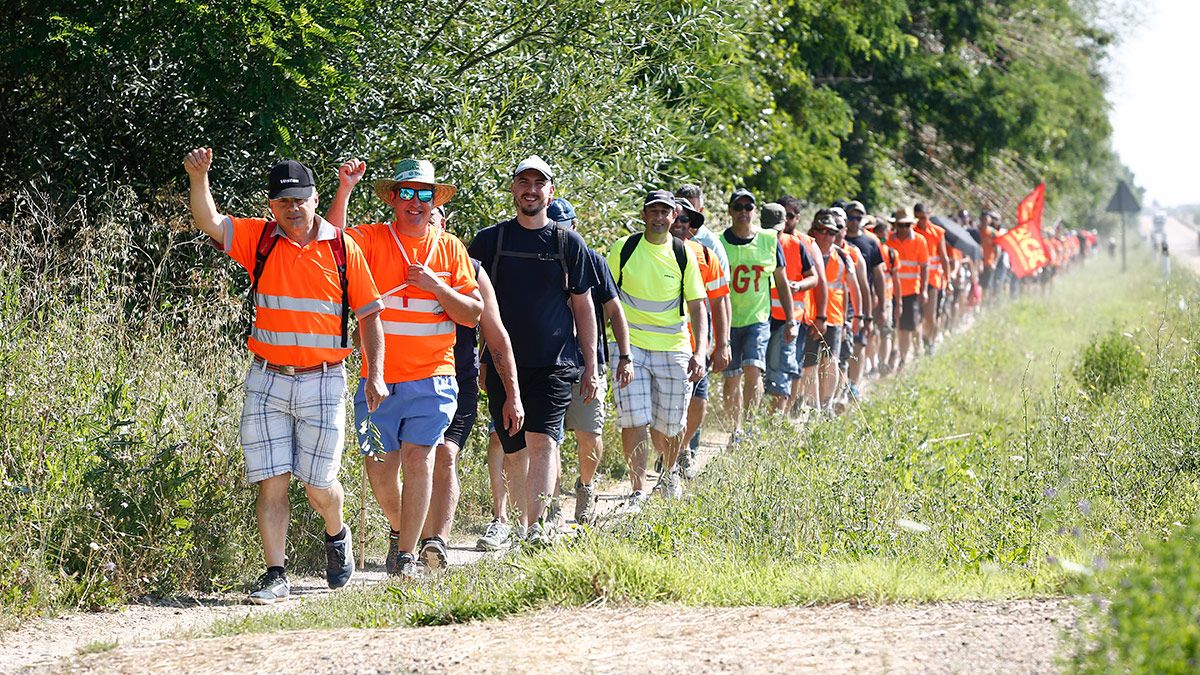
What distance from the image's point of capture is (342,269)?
277 inches

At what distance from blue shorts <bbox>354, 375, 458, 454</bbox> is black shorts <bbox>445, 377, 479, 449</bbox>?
41 cm

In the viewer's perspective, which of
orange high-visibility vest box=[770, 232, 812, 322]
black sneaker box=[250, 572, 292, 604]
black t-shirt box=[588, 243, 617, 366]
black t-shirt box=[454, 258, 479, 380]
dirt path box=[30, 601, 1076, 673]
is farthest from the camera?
orange high-visibility vest box=[770, 232, 812, 322]

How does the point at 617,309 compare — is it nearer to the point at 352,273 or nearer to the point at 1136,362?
the point at 352,273

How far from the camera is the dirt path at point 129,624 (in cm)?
606

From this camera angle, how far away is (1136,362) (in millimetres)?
13109

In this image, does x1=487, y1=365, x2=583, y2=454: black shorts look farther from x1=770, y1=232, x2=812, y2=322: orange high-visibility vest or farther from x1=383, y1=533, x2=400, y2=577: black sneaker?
x1=770, y1=232, x2=812, y2=322: orange high-visibility vest

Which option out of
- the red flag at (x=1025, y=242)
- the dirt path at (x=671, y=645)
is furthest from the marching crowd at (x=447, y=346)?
the red flag at (x=1025, y=242)

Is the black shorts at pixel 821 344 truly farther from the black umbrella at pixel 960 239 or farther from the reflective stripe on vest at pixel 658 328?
the black umbrella at pixel 960 239

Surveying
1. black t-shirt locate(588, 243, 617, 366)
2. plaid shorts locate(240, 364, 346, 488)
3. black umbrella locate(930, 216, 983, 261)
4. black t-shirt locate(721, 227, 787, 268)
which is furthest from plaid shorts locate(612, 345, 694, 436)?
black umbrella locate(930, 216, 983, 261)

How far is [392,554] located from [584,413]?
1.38 meters

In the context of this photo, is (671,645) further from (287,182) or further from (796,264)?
(796,264)

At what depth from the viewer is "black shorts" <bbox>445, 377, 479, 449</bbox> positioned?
25.9 feet

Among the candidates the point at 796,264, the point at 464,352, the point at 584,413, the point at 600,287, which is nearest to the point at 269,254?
the point at 464,352

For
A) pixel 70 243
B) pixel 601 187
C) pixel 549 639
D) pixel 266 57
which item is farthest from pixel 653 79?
pixel 549 639
